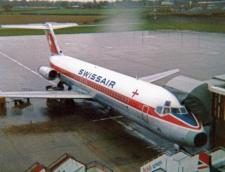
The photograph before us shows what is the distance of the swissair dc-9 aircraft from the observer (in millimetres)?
14508

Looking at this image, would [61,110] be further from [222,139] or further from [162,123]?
[222,139]

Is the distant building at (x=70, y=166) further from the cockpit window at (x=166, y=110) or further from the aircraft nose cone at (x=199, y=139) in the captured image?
the cockpit window at (x=166, y=110)

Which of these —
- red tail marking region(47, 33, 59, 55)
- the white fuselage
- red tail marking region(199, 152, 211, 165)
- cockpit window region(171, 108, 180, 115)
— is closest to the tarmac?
the white fuselage

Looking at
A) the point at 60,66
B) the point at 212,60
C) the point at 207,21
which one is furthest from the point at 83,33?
the point at 60,66

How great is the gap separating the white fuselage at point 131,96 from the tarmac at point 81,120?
4.22 feet

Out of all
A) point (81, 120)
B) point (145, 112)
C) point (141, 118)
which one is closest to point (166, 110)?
point (145, 112)

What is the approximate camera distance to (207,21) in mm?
77750

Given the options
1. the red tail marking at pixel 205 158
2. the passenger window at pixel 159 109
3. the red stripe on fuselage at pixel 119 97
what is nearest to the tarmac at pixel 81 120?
the red stripe on fuselage at pixel 119 97

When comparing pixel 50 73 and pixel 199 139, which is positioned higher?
pixel 50 73

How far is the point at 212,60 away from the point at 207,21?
1547 inches

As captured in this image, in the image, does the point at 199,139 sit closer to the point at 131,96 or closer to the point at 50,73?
the point at 131,96

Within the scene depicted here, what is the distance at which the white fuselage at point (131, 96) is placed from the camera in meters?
14.9

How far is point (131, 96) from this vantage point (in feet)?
56.0

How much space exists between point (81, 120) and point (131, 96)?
4.41 meters
